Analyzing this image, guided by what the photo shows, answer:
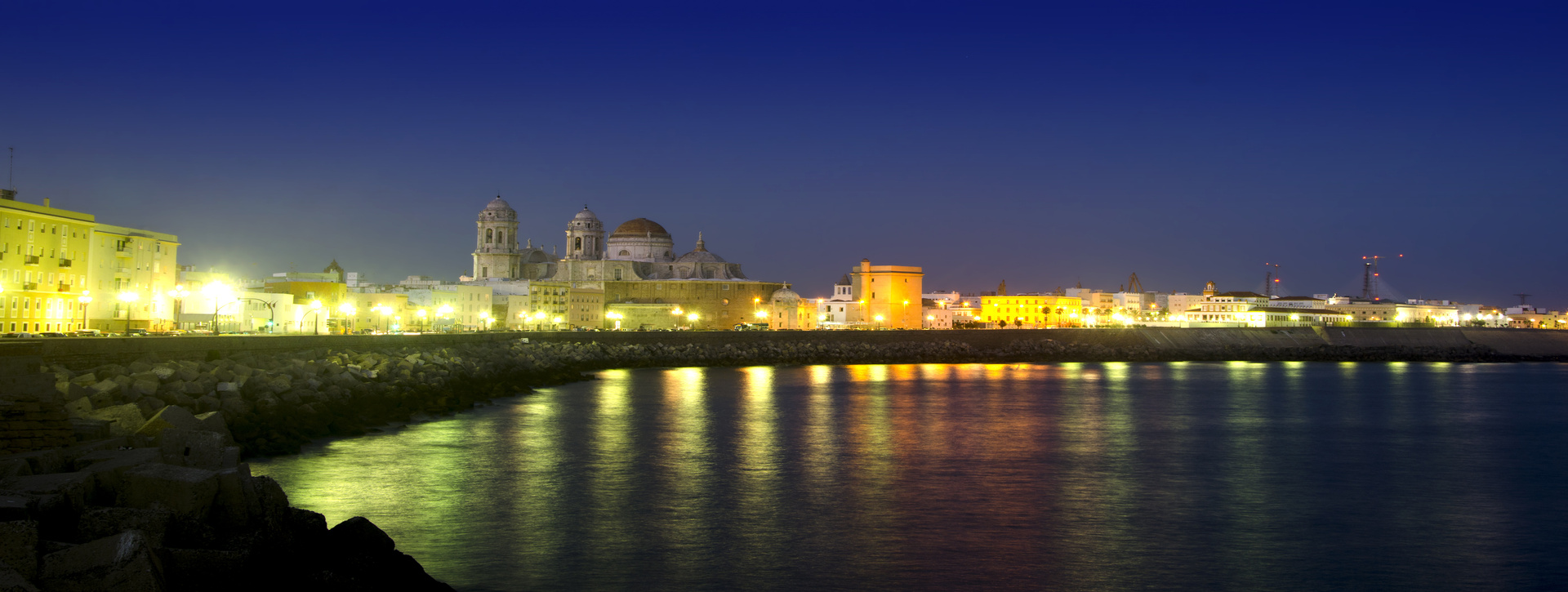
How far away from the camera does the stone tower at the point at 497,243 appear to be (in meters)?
72.0

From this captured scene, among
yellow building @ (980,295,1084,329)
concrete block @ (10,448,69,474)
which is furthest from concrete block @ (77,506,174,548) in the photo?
yellow building @ (980,295,1084,329)

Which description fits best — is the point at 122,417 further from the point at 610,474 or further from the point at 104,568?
the point at 610,474

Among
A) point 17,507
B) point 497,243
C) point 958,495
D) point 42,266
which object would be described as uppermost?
point 497,243

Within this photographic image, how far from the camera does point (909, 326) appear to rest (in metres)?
72.1

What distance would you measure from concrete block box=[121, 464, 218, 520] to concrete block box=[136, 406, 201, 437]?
2.66m

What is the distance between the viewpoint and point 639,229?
7344 centimetres

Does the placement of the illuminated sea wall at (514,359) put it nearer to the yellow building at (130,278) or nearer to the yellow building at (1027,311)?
the yellow building at (130,278)

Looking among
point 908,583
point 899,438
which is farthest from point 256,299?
point 908,583

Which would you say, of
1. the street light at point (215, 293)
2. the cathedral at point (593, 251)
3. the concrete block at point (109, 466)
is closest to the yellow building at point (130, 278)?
the street light at point (215, 293)

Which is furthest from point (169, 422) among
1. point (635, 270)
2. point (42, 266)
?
point (635, 270)

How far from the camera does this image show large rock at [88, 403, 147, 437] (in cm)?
1047

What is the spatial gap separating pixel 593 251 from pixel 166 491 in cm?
6548

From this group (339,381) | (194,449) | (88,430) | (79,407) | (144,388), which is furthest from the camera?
(339,381)

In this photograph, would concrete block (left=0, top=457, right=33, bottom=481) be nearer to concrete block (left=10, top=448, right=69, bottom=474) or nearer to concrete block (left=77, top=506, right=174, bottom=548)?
concrete block (left=10, top=448, right=69, bottom=474)
